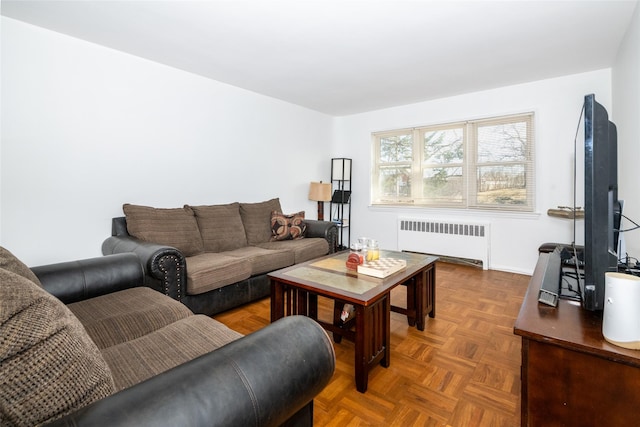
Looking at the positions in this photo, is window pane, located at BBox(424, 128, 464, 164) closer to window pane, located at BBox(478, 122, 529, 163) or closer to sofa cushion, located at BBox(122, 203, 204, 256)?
window pane, located at BBox(478, 122, 529, 163)

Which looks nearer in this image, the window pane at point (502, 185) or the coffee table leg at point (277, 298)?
the coffee table leg at point (277, 298)

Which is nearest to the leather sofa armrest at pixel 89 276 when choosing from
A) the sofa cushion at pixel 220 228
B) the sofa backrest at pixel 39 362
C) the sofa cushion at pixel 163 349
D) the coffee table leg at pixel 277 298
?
the sofa cushion at pixel 163 349

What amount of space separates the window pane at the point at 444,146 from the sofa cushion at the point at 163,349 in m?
3.96

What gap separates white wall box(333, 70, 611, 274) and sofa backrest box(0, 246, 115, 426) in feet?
14.1

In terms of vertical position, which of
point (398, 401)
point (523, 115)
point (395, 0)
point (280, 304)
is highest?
point (395, 0)

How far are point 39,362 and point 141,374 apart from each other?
55 centimetres

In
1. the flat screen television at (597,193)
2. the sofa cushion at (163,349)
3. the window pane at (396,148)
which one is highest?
the window pane at (396,148)

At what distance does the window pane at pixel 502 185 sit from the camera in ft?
12.6

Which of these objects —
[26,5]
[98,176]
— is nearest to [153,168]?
[98,176]

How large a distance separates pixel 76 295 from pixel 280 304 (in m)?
1.14

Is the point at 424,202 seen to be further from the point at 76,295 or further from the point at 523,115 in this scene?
the point at 76,295

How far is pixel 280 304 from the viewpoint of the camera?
2.05m

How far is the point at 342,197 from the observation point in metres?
5.09

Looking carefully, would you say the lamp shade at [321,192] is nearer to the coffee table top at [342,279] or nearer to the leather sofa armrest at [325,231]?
the leather sofa armrest at [325,231]
